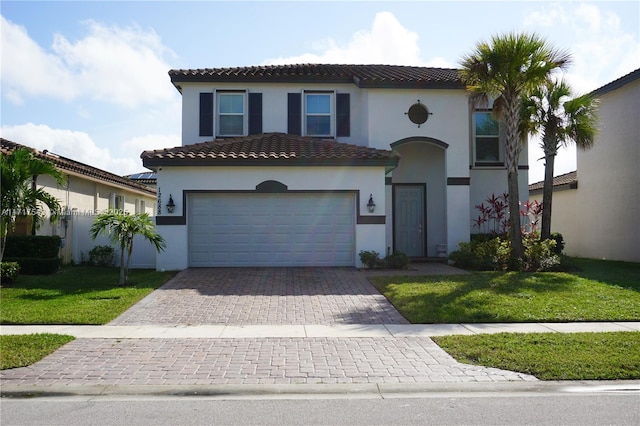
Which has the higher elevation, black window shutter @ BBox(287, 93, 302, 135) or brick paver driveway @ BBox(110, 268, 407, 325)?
black window shutter @ BBox(287, 93, 302, 135)

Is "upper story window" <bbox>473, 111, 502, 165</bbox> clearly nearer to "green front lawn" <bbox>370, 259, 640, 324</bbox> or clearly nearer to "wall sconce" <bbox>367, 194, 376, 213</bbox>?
"wall sconce" <bbox>367, 194, 376, 213</bbox>

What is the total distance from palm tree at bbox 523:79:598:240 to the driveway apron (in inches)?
362

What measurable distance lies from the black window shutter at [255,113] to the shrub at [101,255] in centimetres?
645

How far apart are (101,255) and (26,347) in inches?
399

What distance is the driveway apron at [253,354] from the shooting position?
6.36 m

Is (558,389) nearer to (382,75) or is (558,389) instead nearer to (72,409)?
(72,409)

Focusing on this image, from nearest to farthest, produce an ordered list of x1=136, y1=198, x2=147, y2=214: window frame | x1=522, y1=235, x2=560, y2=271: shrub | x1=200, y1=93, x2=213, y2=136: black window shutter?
x1=522, y1=235, x2=560, y2=271: shrub < x1=200, y1=93, x2=213, y2=136: black window shutter < x1=136, y1=198, x2=147, y2=214: window frame

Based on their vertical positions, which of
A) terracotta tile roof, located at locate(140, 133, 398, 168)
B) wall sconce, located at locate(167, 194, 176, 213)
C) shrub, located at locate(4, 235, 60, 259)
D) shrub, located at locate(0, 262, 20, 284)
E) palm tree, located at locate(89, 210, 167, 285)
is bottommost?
shrub, located at locate(0, 262, 20, 284)

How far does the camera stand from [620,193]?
19.1 metres

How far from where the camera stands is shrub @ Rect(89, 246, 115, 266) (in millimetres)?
17172

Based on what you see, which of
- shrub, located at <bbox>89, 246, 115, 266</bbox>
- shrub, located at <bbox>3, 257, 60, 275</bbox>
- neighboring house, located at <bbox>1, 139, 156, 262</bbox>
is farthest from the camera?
shrub, located at <bbox>89, 246, 115, 266</bbox>

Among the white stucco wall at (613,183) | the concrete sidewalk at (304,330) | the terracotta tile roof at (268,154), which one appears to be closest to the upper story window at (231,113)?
the terracotta tile roof at (268,154)

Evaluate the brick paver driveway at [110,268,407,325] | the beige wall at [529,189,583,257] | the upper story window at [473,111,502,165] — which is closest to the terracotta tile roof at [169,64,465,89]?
the upper story window at [473,111,502,165]

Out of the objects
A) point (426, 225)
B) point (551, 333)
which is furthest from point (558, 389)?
point (426, 225)
